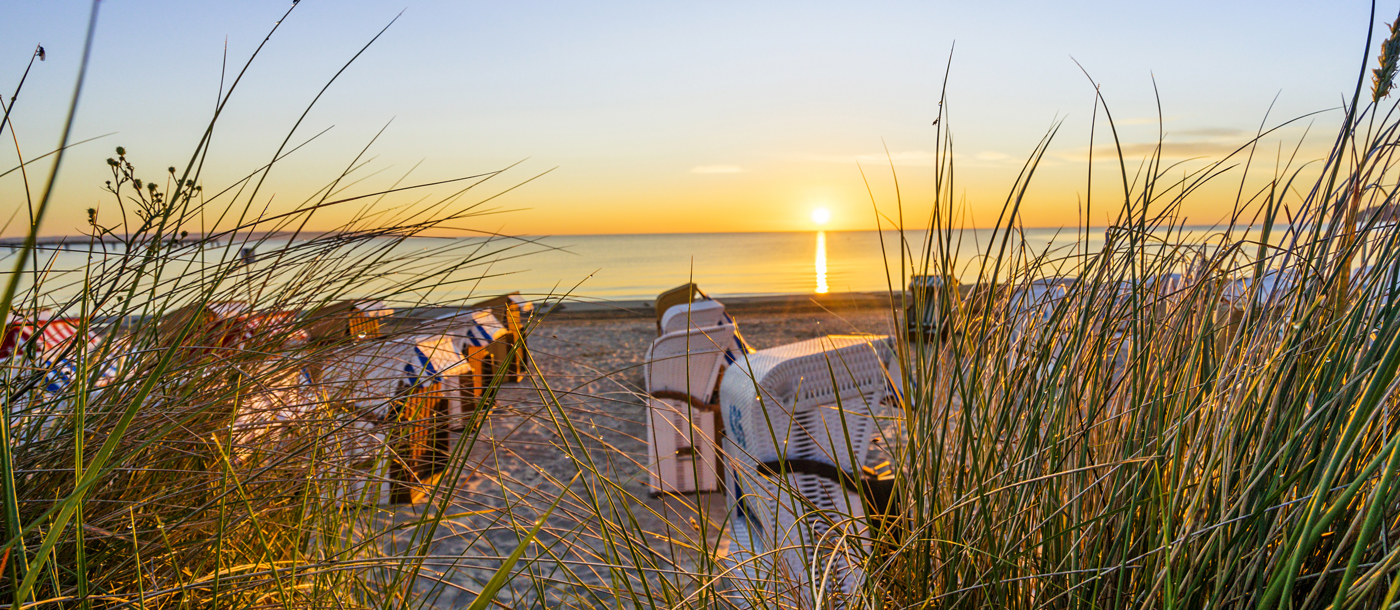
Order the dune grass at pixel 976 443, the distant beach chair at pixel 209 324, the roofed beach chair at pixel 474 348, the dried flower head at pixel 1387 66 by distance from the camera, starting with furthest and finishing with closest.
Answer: the distant beach chair at pixel 209 324 → the roofed beach chair at pixel 474 348 → the dried flower head at pixel 1387 66 → the dune grass at pixel 976 443

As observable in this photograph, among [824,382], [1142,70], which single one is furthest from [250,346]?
[824,382]

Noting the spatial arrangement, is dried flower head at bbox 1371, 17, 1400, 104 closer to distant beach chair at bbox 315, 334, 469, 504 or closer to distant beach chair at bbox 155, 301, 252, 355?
distant beach chair at bbox 315, 334, 469, 504

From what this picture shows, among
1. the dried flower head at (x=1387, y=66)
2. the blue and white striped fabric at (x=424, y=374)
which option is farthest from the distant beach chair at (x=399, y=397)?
the dried flower head at (x=1387, y=66)

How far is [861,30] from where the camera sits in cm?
127

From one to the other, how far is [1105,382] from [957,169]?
37cm

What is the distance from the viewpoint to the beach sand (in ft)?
2.77

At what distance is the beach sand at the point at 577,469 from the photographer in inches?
33.2

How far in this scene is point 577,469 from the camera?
810 millimetres

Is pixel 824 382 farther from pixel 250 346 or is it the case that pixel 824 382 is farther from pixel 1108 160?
pixel 250 346

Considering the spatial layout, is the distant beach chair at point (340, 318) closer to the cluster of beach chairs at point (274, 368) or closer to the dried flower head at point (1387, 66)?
the cluster of beach chairs at point (274, 368)

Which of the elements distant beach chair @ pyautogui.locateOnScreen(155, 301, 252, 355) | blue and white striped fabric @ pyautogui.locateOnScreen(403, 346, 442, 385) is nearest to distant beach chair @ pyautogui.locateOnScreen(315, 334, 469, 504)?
blue and white striped fabric @ pyautogui.locateOnScreen(403, 346, 442, 385)

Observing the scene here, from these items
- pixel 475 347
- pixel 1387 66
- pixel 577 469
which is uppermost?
pixel 1387 66

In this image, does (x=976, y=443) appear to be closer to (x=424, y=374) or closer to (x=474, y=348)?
(x=474, y=348)

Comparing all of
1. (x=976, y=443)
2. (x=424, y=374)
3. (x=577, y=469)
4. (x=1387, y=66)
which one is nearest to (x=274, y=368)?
(x=424, y=374)
